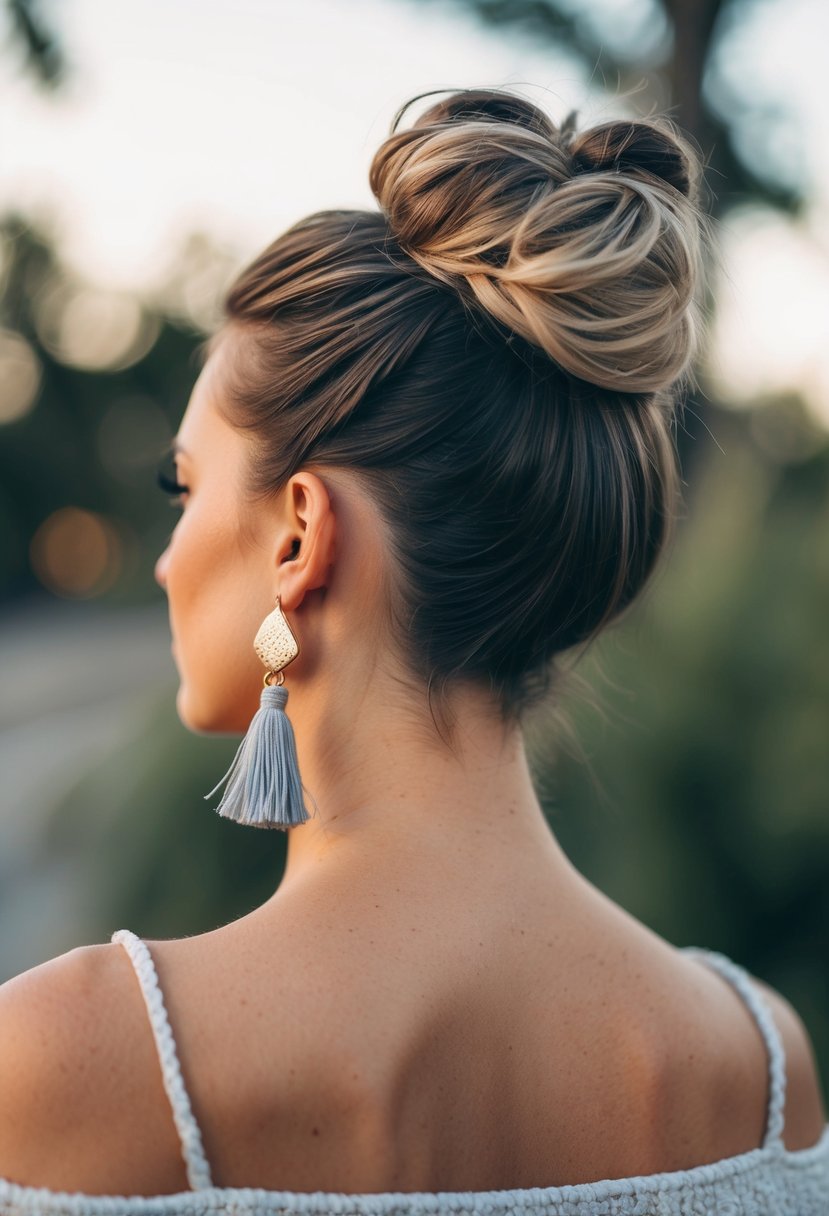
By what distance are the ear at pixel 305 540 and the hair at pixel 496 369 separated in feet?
0.15

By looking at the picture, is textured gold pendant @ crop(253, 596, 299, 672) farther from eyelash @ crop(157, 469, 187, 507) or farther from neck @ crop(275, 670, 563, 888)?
eyelash @ crop(157, 469, 187, 507)

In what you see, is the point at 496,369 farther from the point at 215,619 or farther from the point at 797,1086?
the point at 797,1086

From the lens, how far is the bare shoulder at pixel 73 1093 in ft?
3.08

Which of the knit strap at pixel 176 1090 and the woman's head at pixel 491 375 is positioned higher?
the woman's head at pixel 491 375

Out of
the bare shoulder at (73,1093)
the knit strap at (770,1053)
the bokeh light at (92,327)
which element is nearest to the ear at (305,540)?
the bare shoulder at (73,1093)

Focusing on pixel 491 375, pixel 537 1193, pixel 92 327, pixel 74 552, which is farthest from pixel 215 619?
pixel 92 327

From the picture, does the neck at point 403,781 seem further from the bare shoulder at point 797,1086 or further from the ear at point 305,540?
the bare shoulder at point 797,1086

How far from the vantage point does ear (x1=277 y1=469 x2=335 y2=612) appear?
3.96 ft

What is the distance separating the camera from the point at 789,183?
4711 millimetres

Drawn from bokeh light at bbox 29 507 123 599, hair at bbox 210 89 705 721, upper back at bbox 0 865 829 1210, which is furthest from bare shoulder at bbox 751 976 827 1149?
bokeh light at bbox 29 507 123 599

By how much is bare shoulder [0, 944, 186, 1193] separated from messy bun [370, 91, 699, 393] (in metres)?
0.78

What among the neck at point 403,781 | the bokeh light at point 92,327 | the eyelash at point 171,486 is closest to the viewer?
the neck at point 403,781

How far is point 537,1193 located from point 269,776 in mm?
474

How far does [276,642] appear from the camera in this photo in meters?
1.25
